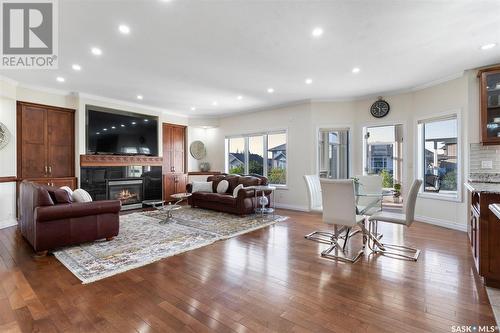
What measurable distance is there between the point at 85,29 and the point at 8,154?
344cm

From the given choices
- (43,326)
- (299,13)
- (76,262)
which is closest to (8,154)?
(76,262)

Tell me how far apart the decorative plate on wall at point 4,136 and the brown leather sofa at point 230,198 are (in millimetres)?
3780

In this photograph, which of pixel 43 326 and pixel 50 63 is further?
pixel 50 63

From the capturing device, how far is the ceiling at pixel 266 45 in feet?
8.58

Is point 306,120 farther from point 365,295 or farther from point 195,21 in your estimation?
point 365,295

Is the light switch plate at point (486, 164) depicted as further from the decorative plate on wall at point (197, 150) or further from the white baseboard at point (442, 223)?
the decorative plate on wall at point (197, 150)

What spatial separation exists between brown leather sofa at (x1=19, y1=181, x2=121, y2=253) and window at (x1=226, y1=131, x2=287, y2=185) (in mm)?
4415

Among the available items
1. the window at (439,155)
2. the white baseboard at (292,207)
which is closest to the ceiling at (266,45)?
the window at (439,155)

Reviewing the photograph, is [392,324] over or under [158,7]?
under

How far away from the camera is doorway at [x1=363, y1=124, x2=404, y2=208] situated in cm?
602

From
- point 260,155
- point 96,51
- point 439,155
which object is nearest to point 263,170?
point 260,155

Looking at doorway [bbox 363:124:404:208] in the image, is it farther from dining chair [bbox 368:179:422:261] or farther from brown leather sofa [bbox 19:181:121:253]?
brown leather sofa [bbox 19:181:121:253]

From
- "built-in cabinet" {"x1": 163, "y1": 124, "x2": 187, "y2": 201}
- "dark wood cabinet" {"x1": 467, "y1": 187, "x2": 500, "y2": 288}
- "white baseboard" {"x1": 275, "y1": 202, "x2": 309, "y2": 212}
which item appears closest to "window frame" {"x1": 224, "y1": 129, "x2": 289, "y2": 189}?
"white baseboard" {"x1": 275, "y1": 202, "x2": 309, "y2": 212}

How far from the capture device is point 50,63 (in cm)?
401
